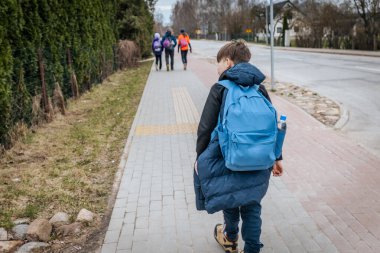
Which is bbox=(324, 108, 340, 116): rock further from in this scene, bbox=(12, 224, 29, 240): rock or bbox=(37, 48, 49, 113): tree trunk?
bbox=(12, 224, 29, 240): rock

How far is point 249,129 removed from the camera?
262cm

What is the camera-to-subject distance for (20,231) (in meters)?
3.99

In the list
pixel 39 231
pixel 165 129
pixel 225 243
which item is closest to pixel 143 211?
pixel 39 231

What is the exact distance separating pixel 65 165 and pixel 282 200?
321 cm

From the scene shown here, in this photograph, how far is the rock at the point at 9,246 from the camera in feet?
12.1

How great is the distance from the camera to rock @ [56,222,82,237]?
396cm

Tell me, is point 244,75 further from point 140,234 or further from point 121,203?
point 121,203

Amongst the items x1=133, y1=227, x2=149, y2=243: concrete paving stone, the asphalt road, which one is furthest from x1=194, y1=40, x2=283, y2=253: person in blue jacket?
the asphalt road

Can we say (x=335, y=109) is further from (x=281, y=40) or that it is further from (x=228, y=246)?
(x=281, y=40)

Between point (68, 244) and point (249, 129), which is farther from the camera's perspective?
point (68, 244)

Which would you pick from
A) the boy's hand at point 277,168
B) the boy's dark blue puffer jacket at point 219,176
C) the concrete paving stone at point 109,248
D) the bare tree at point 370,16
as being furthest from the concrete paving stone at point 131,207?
the bare tree at point 370,16

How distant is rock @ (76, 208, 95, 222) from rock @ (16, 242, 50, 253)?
47 cm

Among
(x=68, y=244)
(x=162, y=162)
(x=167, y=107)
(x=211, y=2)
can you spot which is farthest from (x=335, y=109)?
(x=211, y=2)

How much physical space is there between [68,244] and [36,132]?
15.0 feet
